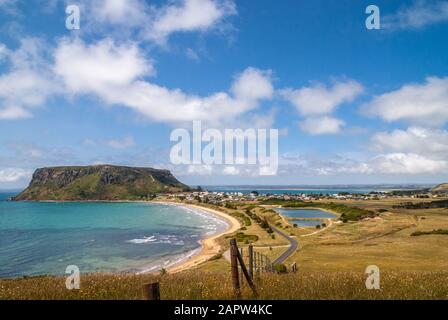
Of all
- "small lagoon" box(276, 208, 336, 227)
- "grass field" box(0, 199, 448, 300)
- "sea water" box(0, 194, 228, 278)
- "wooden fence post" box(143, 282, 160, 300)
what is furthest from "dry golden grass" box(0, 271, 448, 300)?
"small lagoon" box(276, 208, 336, 227)

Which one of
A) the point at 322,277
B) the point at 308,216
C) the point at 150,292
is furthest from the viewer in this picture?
the point at 308,216

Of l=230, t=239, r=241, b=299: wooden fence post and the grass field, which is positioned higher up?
l=230, t=239, r=241, b=299: wooden fence post

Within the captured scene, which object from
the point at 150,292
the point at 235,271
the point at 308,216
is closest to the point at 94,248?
the point at 235,271

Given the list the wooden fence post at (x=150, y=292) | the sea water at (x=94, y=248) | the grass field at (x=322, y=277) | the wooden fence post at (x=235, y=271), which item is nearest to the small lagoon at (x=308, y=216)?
the grass field at (x=322, y=277)

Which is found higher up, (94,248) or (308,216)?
(94,248)

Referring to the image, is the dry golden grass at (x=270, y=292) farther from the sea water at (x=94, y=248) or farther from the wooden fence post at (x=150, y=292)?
the sea water at (x=94, y=248)

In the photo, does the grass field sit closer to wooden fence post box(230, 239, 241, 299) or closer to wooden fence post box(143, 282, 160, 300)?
wooden fence post box(230, 239, 241, 299)

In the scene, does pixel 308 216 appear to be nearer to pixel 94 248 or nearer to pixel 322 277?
pixel 94 248

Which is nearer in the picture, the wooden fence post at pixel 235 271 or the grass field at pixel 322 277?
the wooden fence post at pixel 235 271

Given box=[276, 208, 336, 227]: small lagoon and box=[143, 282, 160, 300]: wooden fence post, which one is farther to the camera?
box=[276, 208, 336, 227]: small lagoon
